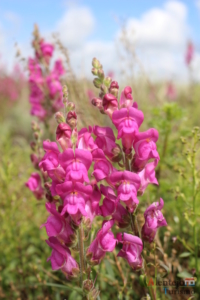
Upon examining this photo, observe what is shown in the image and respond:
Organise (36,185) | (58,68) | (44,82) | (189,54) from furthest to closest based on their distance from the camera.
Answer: (189,54) → (58,68) → (44,82) → (36,185)

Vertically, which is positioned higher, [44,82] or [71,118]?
[44,82]

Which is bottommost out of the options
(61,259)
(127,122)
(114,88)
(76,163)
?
(61,259)

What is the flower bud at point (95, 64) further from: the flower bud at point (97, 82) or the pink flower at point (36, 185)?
the pink flower at point (36, 185)

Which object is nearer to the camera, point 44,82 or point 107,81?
point 107,81

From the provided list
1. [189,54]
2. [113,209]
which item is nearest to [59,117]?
[113,209]

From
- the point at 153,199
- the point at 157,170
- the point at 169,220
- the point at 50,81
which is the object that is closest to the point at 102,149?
the point at 153,199

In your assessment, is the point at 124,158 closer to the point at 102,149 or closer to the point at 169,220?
the point at 102,149

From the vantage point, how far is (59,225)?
1150mm

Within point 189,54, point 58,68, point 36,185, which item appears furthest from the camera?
point 189,54

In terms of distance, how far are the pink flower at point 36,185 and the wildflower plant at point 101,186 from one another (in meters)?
0.59

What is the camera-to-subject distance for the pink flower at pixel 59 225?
1147 millimetres

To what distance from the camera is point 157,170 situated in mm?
2373

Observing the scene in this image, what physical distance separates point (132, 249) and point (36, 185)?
0.80m

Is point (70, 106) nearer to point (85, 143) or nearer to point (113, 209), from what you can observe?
point (85, 143)
